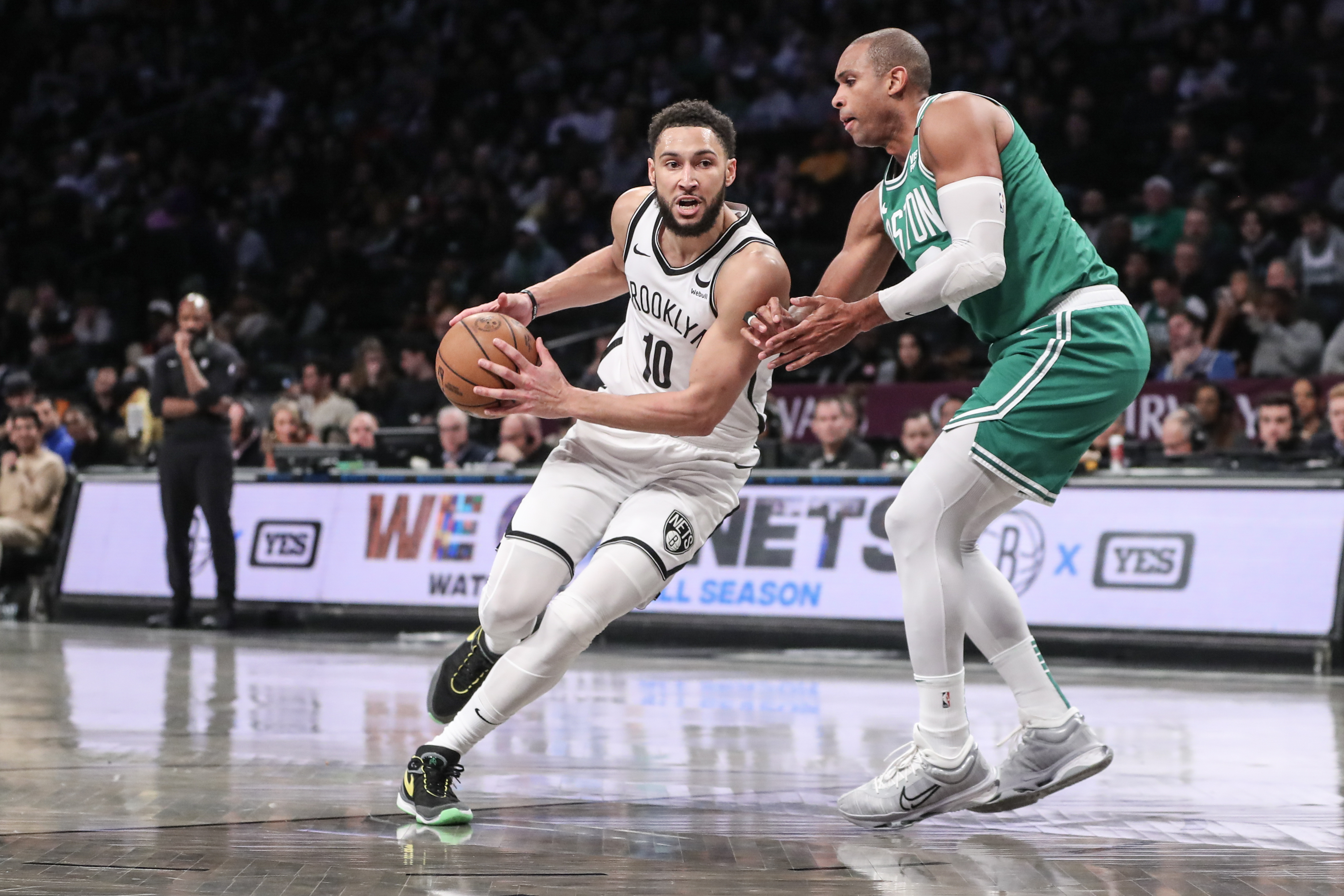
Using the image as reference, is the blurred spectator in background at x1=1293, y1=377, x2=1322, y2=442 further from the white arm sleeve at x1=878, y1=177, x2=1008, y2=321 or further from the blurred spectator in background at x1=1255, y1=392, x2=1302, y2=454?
the white arm sleeve at x1=878, y1=177, x2=1008, y2=321

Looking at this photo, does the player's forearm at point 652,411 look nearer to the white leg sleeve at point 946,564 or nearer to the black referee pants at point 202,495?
the white leg sleeve at point 946,564

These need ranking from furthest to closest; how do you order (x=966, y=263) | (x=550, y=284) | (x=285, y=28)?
(x=285, y=28) < (x=550, y=284) < (x=966, y=263)

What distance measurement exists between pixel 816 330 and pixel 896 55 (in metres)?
0.87

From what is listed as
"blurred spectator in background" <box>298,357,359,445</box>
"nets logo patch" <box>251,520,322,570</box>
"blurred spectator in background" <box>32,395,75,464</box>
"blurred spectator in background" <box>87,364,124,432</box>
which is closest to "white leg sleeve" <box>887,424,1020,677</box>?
"nets logo patch" <box>251,520,322,570</box>

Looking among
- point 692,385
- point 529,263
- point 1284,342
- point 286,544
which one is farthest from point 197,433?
point 1284,342

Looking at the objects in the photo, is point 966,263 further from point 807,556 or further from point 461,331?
point 807,556

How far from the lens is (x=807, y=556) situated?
10359mm

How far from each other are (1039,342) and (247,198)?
18.2 meters

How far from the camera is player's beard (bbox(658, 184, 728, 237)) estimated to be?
484 centimetres

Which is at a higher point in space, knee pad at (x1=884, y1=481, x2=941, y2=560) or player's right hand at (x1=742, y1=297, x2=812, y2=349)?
player's right hand at (x1=742, y1=297, x2=812, y2=349)

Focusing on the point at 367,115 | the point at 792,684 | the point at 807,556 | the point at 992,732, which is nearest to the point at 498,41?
the point at 367,115

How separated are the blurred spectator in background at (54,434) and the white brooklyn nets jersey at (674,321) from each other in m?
Result: 9.75

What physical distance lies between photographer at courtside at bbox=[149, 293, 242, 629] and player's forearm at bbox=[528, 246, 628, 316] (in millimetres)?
6420

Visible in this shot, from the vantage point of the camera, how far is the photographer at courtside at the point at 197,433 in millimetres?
11148
